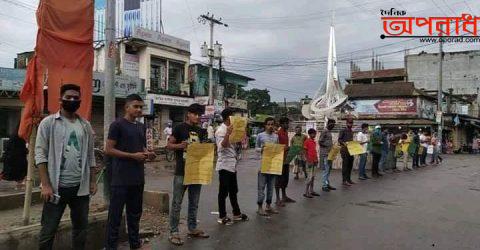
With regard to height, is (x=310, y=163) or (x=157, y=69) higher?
(x=157, y=69)

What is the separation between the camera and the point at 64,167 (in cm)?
472

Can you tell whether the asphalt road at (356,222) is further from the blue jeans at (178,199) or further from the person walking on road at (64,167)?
the person walking on road at (64,167)

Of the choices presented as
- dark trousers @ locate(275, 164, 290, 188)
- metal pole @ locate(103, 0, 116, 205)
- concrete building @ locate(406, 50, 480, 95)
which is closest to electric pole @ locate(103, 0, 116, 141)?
metal pole @ locate(103, 0, 116, 205)

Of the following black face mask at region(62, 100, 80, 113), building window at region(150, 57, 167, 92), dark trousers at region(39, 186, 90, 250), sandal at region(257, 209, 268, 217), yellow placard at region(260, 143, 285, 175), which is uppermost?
building window at region(150, 57, 167, 92)

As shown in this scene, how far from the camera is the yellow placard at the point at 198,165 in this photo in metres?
6.82

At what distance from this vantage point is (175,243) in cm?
668

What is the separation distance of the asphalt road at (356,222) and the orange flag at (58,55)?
7.88ft

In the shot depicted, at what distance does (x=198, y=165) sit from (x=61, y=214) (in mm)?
2459

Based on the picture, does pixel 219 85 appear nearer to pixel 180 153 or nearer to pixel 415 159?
pixel 415 159

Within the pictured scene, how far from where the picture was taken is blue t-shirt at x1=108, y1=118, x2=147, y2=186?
18.4 feet

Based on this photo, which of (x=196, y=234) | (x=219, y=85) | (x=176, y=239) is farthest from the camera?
(x=219, y=85)

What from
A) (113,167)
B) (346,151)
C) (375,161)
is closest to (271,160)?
(113,167)

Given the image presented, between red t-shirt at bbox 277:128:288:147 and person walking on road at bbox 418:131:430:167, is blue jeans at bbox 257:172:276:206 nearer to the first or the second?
red t-shirt at bbox 277:128:288:147

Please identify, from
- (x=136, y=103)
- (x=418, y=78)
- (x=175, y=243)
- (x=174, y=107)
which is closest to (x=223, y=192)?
(x=175, y=243)
